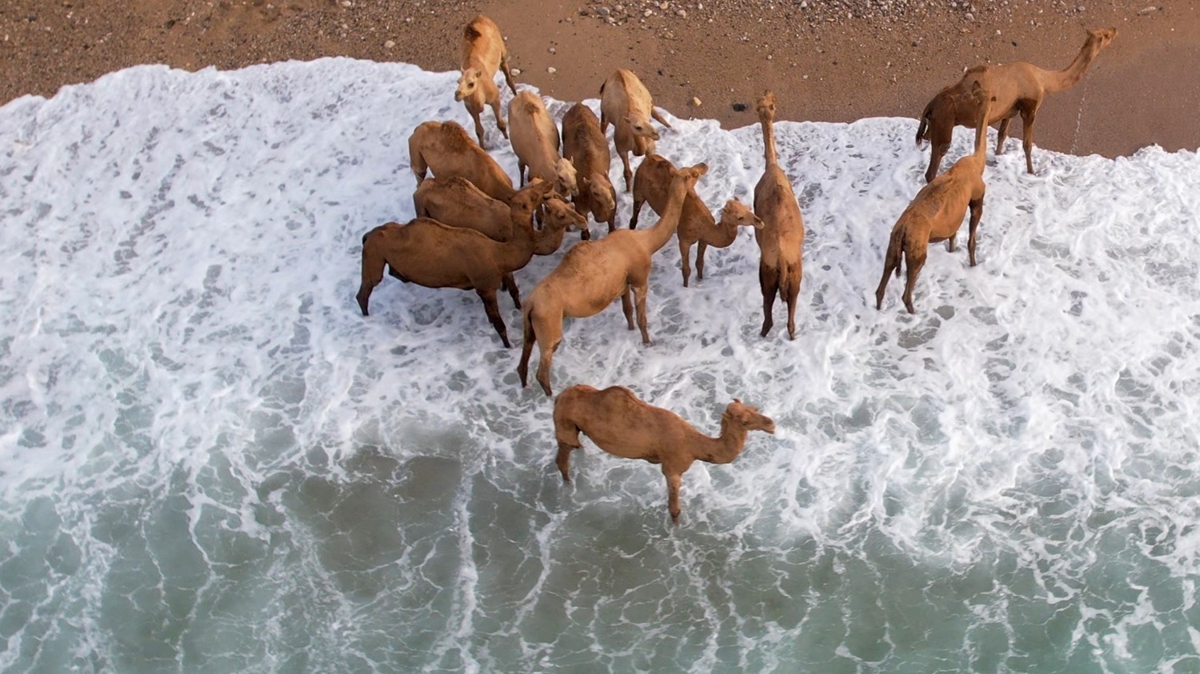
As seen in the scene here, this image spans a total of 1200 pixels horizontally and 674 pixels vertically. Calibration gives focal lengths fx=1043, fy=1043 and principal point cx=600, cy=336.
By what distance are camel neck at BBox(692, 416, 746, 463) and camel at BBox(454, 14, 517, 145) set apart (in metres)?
4.23

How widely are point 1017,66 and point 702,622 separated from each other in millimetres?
5929

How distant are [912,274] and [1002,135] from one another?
252cm

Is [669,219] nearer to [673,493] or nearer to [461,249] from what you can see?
[461,249]

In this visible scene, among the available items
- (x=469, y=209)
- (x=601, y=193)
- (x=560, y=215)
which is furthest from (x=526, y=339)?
(x=601, y=193)

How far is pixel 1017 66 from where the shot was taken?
955 centimetres

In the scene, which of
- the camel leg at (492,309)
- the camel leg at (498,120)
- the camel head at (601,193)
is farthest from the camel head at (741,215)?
the camel leg at (498,120)

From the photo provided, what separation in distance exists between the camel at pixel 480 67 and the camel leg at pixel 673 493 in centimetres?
415

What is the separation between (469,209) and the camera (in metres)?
8.72

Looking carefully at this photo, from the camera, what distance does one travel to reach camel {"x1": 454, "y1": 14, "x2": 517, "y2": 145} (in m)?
9.66

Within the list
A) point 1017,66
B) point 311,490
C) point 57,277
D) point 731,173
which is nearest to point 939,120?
point 1017,66

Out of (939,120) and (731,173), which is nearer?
(939,120)

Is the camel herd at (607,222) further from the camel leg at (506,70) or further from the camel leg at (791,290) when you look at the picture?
the camel leg at (506,70)

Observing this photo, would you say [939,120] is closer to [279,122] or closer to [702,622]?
[702,622]

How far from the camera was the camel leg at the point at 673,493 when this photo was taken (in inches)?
287
